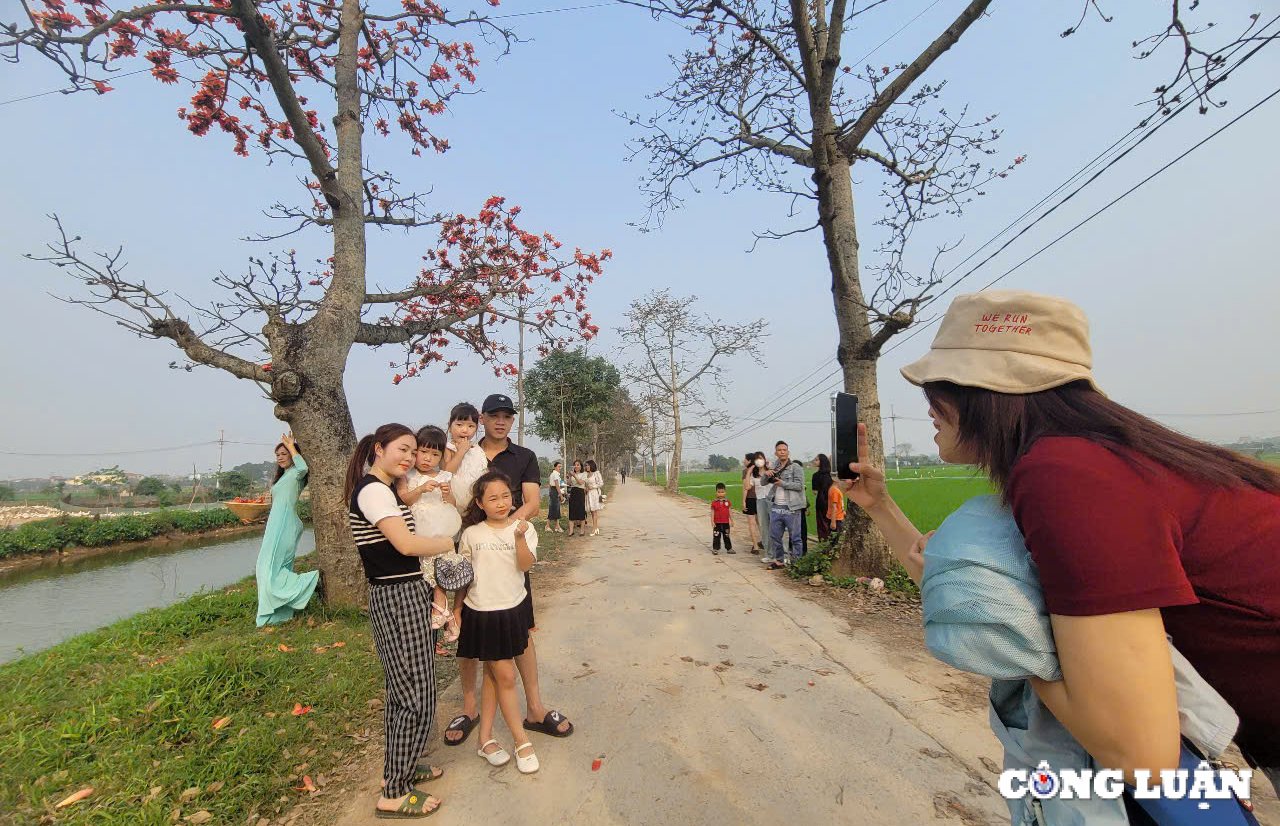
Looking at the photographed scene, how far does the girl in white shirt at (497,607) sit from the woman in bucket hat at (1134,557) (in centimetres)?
239

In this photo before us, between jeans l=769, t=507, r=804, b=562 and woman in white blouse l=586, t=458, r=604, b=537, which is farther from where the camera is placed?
woman in white blouse l=586, t=458, r=604, b=537

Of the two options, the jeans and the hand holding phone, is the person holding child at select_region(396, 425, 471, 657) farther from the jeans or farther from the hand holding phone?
the jeans

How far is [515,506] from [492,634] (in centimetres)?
81

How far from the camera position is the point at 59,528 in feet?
51.3

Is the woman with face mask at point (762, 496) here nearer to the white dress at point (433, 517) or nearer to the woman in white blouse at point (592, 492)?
the woman in white blouse at point (592, 492)

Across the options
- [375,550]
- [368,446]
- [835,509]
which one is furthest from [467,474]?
[835,509]

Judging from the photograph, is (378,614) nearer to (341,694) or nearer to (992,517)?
(341,694)

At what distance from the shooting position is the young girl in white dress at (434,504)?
2998 millimetres

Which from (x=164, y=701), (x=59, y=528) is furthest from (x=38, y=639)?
(x=59, y=528)

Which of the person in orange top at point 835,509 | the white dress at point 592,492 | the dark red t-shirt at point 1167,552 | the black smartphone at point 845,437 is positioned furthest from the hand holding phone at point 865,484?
the white dress at point 592,492

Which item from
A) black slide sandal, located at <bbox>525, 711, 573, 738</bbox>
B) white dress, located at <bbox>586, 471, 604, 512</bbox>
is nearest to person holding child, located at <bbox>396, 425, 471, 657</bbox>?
black slide sandal, located at <bbox>525, 711, 573, 738</bbox>

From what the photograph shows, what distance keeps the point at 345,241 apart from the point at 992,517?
21.7 ft

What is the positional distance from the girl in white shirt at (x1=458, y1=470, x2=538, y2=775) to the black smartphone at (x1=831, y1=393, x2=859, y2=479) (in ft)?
5.54

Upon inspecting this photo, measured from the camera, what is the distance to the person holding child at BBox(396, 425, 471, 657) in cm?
294
